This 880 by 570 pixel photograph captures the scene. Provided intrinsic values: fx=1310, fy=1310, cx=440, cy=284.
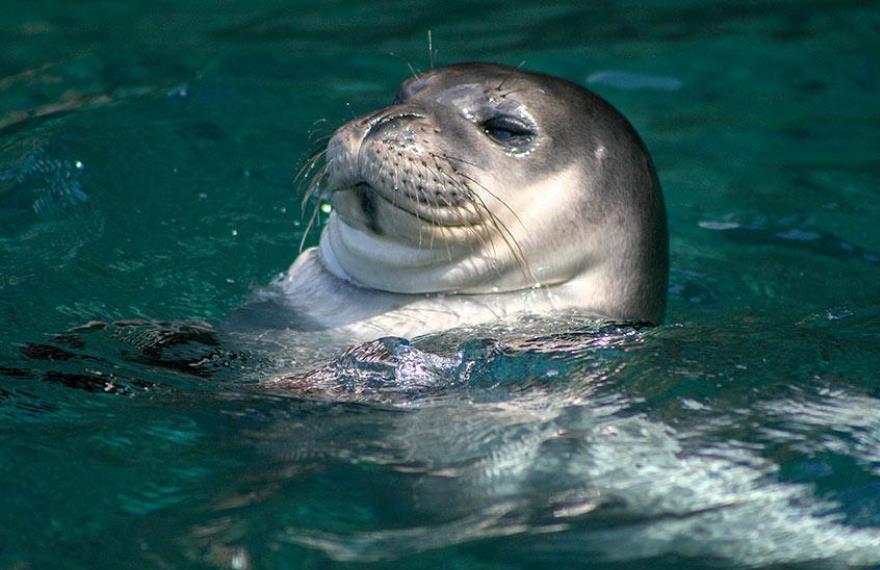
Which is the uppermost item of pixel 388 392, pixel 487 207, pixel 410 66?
pixel 410 66

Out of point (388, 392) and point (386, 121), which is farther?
point (386, 121)

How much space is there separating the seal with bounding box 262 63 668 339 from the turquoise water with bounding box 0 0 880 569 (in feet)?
0.76

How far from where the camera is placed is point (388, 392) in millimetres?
4430

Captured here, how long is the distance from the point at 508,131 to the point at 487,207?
34 cm

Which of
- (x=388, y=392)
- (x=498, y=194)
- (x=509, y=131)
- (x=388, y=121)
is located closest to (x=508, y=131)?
(x=509, y=131)

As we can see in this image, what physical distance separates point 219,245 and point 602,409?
2739 mm

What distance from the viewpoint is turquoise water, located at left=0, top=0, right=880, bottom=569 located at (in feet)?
12.5

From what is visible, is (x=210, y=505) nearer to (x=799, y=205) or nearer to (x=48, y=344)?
(x=48, y=344)

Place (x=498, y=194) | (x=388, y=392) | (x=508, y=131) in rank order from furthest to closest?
(x=508, y=131)
(x=498, y=194)
(x=388, y=392)

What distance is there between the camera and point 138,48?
364 inches

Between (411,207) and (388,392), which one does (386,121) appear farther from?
(388,392)

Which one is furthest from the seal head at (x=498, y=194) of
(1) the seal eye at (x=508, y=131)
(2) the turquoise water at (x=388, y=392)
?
(2) the turquoise water at (x=388, y=392)

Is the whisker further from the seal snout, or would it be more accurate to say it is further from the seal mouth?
the seal mouth

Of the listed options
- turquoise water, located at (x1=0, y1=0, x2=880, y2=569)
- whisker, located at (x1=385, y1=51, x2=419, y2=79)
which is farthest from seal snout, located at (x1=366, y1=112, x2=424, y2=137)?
turquoise water, located at (x1=0, y1=0, x2=880, y2=569)
